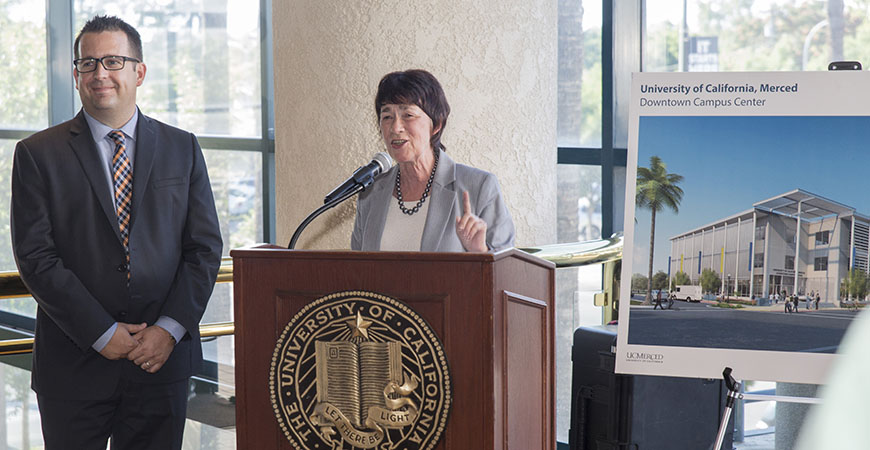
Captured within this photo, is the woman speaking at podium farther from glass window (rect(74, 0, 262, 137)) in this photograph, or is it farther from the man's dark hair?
glass window (rect(74, 0, 262, 137))

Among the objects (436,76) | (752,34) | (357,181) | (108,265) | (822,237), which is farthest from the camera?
(752,34)

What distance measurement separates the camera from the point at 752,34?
3.72 meters

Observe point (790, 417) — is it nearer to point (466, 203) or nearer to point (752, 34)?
point (752, 34)

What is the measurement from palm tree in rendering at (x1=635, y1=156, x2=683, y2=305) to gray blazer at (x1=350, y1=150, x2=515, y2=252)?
1.09 ft

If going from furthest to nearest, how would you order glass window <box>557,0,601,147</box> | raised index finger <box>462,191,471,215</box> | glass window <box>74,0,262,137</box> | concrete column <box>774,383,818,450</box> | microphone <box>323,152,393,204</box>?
glass window <box>74,0,262,137</box> → glass window <box>557,0,601,147</box> → concrete column <box>774,383,818,450</box> → raised index finger <box>462,191,471,215</box> → microphone <box>323,152,393,204</box>

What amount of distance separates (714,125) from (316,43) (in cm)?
145

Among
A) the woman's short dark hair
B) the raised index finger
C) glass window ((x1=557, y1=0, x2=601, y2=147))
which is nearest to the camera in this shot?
the raised index finger

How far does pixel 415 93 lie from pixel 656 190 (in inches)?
25.3

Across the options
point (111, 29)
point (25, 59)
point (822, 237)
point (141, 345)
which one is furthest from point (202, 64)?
point (822, 237)

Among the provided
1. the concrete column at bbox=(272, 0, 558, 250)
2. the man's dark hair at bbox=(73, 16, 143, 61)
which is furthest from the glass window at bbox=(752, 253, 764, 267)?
the man's dark hair at bbox=(73, 16, 143, 61)

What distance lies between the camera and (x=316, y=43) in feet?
10.0

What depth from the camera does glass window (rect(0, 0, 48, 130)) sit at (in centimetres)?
670

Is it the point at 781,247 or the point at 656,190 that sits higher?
the point at 656,190

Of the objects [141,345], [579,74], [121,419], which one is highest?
[579,74]
